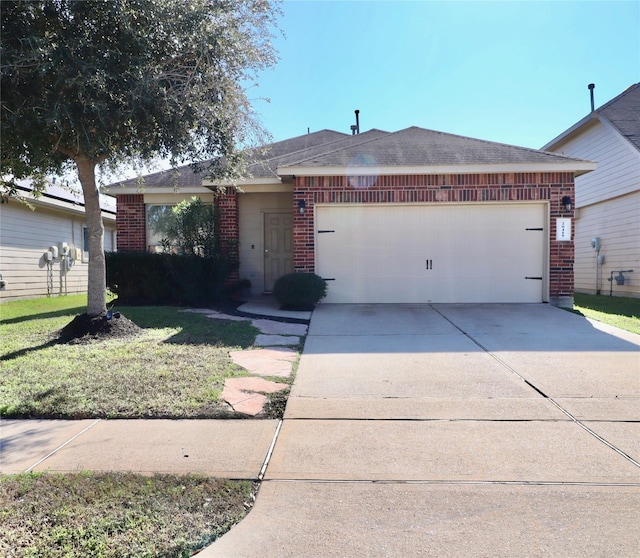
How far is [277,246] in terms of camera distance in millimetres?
11805

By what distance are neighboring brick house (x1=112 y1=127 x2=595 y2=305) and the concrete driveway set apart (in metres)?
3.75

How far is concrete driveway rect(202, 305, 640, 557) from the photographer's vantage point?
7.46ft

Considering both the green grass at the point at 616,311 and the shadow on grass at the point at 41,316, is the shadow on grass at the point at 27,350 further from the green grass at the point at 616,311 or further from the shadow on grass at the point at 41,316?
the green grass at the point at 616,311

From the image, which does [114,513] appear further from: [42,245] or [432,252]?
[42,245]

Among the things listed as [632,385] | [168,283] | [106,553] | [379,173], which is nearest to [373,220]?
[379,173]

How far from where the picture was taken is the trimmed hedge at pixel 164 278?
951 cm

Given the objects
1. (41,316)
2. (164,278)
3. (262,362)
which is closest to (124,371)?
(262,362)

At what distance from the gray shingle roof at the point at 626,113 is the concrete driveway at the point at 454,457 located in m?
9.55

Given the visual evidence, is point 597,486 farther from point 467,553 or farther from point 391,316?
point 391,316

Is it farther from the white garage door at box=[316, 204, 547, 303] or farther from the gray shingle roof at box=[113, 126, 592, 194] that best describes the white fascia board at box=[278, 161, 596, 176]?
the white garage door at box=[316, 204, 547, 303]

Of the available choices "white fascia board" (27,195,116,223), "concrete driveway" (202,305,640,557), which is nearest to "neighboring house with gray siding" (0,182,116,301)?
"white fascia board" (27,195,116,223)

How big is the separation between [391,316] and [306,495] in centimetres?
592

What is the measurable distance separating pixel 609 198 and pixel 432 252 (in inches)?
300

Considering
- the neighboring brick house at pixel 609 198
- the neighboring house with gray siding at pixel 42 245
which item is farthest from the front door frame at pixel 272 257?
the neighboring brick house at pixel 609 198
